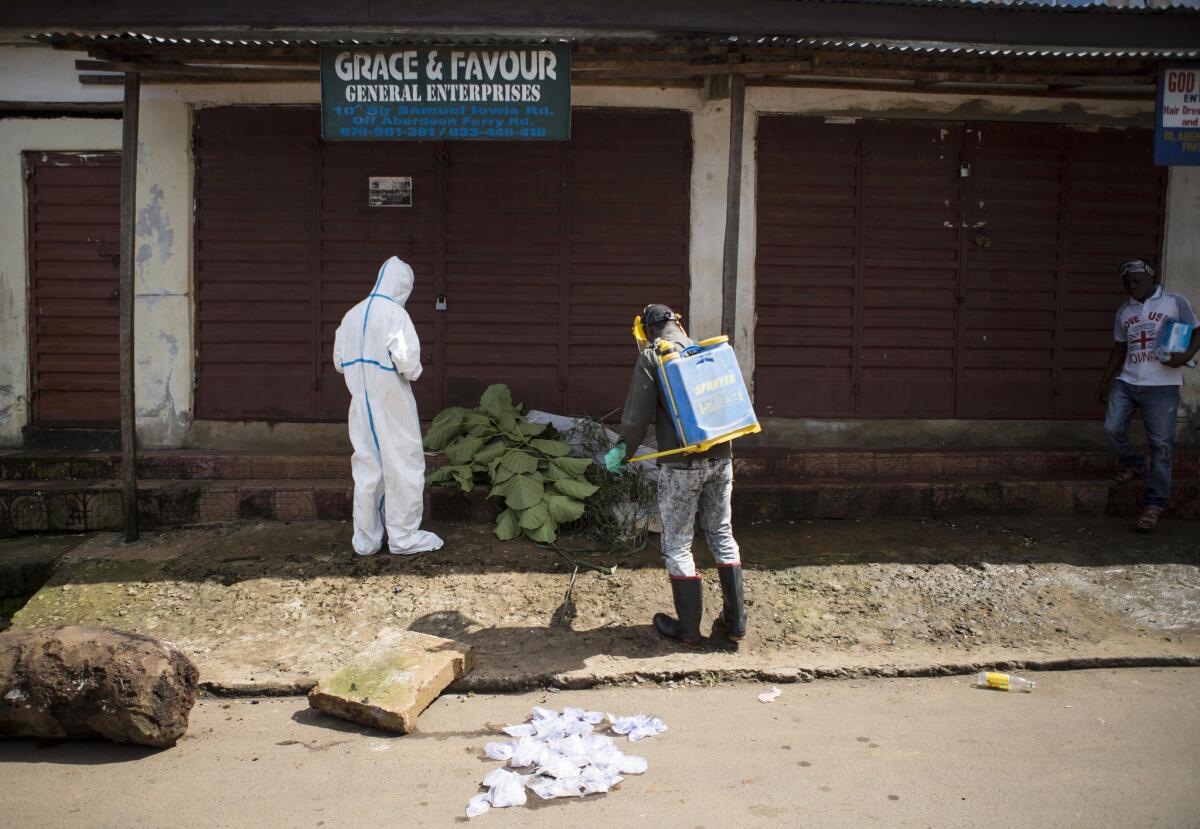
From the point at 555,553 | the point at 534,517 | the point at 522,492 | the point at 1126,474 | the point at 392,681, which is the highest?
the point at 1126,474

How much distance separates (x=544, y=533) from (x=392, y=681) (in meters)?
2.06

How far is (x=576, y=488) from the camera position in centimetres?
665

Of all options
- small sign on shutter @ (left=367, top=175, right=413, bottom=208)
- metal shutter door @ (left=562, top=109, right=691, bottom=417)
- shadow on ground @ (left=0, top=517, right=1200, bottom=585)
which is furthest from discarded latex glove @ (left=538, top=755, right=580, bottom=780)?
small sign on shutter @ (left=367, top=175, right=413, bottom=208)

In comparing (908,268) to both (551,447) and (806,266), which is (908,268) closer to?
(806,266)

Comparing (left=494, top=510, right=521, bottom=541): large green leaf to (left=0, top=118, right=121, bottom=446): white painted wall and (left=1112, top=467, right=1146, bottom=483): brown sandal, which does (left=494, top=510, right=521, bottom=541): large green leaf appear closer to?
(left=0, top=118, right=121, bottom=446): white painted wall

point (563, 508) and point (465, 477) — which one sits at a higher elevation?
point (465, 477)

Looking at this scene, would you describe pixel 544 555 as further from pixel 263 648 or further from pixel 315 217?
pixel 315 217

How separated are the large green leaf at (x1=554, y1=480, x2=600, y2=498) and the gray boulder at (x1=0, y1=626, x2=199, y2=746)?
297 centimetres

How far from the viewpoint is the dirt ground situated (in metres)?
5.28

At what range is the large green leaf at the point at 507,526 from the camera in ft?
21.7

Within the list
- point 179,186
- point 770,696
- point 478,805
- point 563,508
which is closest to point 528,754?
point 478,805

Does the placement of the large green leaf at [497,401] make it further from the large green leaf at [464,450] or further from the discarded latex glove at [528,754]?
the discarded latex glove at [528,754]

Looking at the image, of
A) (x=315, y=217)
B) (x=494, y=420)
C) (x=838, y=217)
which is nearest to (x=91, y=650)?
(x=494, y=420)

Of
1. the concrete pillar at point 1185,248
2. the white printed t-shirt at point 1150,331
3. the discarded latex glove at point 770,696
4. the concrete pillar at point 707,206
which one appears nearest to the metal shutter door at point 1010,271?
the concrete pillar at point 1185,248
